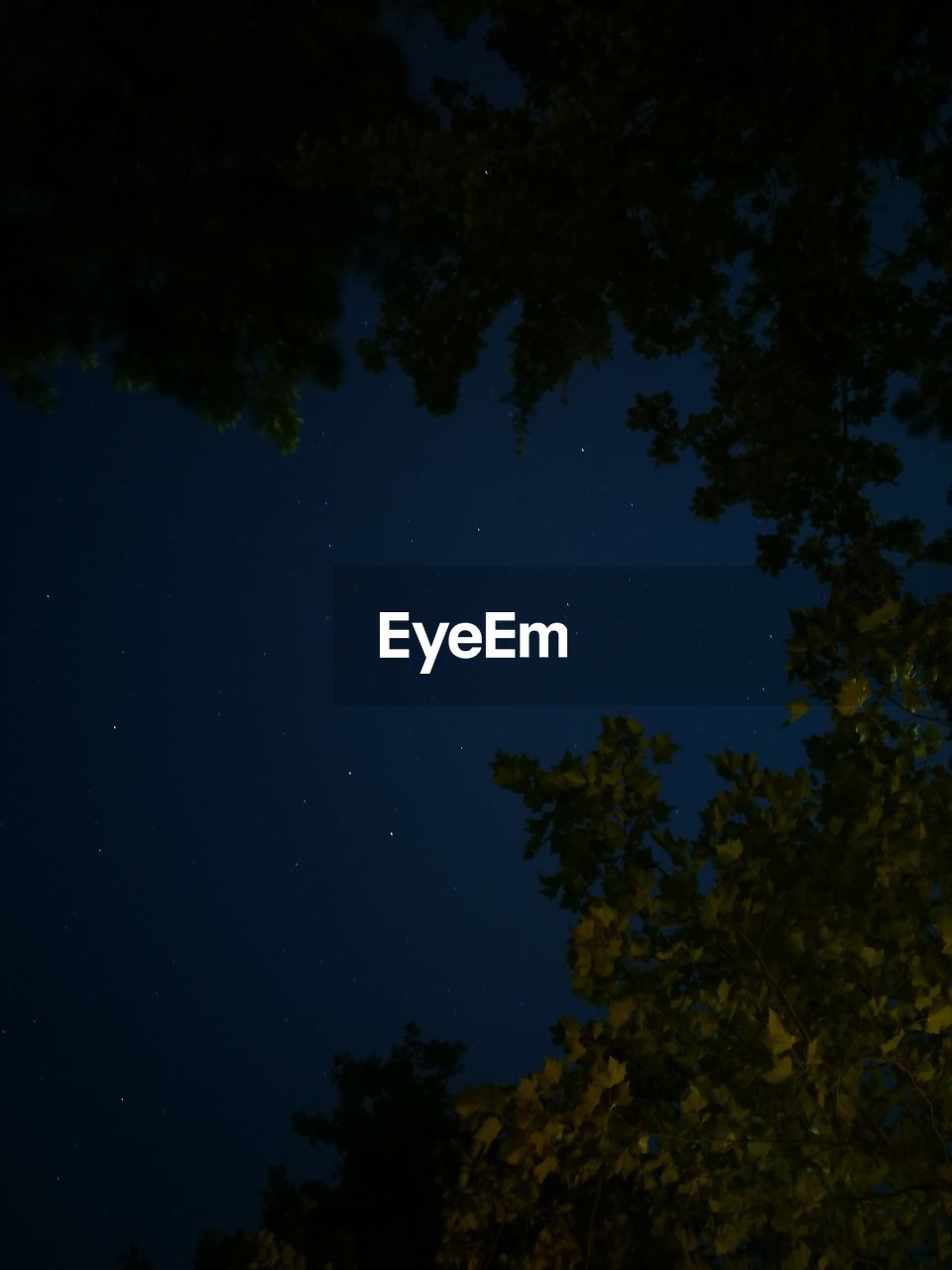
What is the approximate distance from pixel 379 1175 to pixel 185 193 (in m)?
11.1

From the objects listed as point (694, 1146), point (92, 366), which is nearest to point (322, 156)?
point (92, 366)

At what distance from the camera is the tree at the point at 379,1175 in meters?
11.9

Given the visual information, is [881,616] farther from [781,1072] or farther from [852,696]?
[781,1072]

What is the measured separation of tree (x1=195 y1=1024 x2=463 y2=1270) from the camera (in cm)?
1188

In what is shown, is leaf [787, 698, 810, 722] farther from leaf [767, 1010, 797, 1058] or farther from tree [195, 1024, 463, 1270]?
tree [195, 1024, 463, 1270]

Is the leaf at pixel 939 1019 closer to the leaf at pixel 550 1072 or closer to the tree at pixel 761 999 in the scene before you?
the tree at pixel 761 999

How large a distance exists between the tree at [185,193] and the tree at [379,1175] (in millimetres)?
8552

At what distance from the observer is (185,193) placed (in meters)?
7.38

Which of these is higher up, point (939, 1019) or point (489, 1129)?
point (939, 1019)

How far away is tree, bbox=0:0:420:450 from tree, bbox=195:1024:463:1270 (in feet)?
28.1

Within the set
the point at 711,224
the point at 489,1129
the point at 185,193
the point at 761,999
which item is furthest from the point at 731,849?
the point at 185,193

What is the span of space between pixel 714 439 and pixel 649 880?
4.31 m

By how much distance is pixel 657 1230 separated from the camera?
5.11m

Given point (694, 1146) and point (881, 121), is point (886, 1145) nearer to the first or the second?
point (694, 1146)
